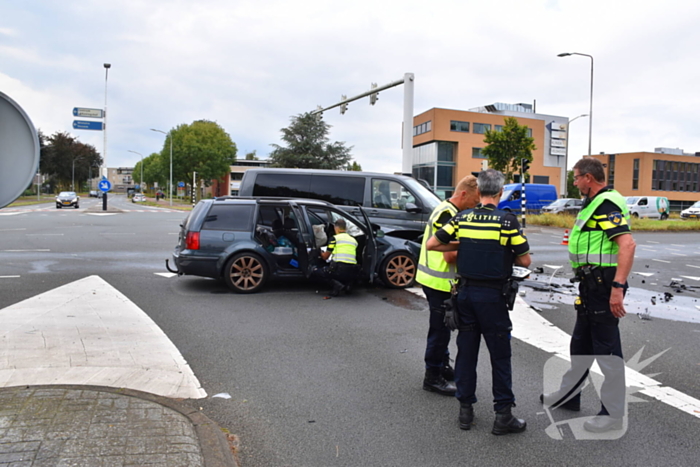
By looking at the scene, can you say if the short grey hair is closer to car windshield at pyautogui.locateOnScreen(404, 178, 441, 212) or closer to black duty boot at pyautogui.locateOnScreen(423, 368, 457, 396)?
black duty boot at pyautogui.locateOnScreen(423, 368, 457, 396)

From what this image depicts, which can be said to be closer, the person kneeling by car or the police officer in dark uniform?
the police officer in dark uniform

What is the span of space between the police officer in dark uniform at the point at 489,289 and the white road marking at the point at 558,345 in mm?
1017

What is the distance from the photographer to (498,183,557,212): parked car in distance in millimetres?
33784

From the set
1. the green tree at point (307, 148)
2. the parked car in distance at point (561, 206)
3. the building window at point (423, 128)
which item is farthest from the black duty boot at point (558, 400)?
the building window at point (423, 128)

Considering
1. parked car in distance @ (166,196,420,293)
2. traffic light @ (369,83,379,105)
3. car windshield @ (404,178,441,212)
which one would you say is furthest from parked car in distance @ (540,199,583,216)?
parked car in distance @ (166,196,420,293)

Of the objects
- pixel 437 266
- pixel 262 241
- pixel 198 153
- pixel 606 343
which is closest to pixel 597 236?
pixel 606 343

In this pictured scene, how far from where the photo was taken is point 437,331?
4.64 metres

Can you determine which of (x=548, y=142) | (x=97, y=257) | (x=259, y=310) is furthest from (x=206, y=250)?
(x=548, y=142)

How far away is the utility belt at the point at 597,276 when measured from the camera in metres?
3.96

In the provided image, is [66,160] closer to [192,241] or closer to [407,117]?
[407,117]

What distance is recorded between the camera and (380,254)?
9.41m

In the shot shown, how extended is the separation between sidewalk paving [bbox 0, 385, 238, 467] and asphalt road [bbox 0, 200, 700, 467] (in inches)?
11.1

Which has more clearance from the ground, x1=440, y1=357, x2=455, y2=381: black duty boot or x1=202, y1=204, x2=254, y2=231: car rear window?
x1=202, y1=204, x2=254, y2=231: car rear window

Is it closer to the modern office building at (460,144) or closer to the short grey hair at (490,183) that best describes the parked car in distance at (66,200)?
the modern office building at (460,144)
